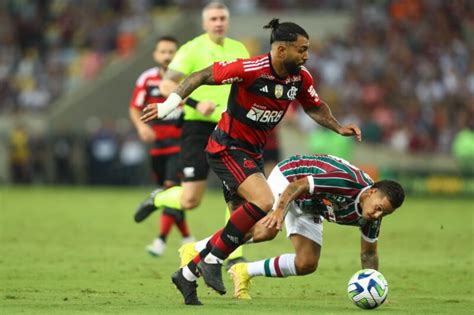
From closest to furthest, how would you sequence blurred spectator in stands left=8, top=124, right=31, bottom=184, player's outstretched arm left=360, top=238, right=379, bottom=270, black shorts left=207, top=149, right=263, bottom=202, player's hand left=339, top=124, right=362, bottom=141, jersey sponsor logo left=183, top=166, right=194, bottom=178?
black shorts left=207, top=149, right=263, bottom=202 < player's outstretched arm left=360, top=238, right=379, bottom=270 < player's hand left=339, top=124, right=362, bottom=141 < jersey sponsor logo left=183, top=166, right=194, bottom=178 < blurred spectator in stands left=8, top=124, right=31, bottom=184

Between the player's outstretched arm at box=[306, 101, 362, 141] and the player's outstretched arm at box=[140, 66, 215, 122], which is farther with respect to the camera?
the player's outstretched arm at box=[306, 101, 362, 141]

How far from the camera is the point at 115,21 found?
112 feet

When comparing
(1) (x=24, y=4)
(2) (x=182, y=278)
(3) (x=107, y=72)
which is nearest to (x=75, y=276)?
(2) (x=182, y=278)

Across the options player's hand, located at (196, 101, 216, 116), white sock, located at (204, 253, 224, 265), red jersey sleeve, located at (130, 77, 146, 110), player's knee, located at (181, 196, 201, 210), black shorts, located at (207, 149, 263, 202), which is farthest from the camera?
red jersey sleeve, located at (130, 77, 146, 110)

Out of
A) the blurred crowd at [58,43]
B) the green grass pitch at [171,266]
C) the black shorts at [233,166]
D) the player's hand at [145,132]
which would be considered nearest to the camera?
the green grass pitch at [171,266]

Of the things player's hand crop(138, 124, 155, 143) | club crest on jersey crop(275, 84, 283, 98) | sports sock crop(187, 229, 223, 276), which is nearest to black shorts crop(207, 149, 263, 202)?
sports sock crop(187, 229, 223, 276)

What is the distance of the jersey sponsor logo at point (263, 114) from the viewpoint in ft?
31.2

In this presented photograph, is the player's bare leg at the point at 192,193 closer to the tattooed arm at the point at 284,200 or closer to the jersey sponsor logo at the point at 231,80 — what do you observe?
the jersey sponsor logo at the point at 231,80

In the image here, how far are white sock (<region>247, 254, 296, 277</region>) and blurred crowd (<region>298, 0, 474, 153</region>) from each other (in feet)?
52.9

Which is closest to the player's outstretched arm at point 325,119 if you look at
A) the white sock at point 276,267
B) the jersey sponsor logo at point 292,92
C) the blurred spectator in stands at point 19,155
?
the jersey sponsor logo at point 292,92

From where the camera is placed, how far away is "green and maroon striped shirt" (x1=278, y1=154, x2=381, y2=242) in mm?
9133

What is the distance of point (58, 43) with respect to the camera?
1366 inches

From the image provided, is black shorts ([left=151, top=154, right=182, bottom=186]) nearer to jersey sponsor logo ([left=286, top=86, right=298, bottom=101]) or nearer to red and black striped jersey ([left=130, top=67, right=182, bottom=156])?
red and black striped jersey ([left=130, top=67, right=182, bottom=156])

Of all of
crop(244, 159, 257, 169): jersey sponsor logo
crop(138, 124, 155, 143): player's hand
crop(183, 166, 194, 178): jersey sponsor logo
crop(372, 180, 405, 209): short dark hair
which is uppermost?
crop(244, 159, 257, 169): jersey sponsor logo
